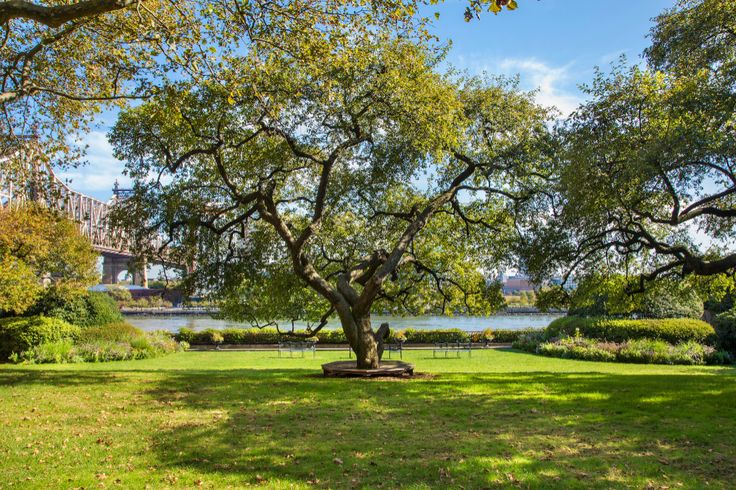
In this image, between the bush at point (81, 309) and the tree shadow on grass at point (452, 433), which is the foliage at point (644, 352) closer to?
the tree shadow on grass at point (452, 433)

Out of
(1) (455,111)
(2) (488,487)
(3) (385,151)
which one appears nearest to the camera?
(2) (488,487)

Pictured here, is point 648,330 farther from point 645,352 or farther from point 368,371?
point 368,371

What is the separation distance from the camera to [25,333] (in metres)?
19.7

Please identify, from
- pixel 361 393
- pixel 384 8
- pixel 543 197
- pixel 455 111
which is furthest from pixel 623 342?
pixel 384 8

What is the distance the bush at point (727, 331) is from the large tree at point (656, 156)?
9.54 m

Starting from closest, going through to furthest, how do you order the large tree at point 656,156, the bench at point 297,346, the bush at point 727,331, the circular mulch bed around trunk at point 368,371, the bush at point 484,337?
1. the large tree at point 656,156
2. the circular mulch bed around trunk at point 368,371
3. the bush at point 727,331
4. the bench at point 297,346
5. the bush at point 484,337

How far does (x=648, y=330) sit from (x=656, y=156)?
16.2m

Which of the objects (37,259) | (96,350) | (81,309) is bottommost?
(96,350)

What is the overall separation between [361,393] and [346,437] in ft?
10.5

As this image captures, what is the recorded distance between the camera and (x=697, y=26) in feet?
34.7

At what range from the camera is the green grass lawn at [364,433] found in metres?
5.66

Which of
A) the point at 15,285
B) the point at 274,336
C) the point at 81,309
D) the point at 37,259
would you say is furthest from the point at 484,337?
the point at 15,285

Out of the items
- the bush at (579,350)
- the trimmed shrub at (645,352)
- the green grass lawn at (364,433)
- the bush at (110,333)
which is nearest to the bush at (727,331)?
the trimmed shrub at (645,352)

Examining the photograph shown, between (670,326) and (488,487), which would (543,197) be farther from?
(670,326)
